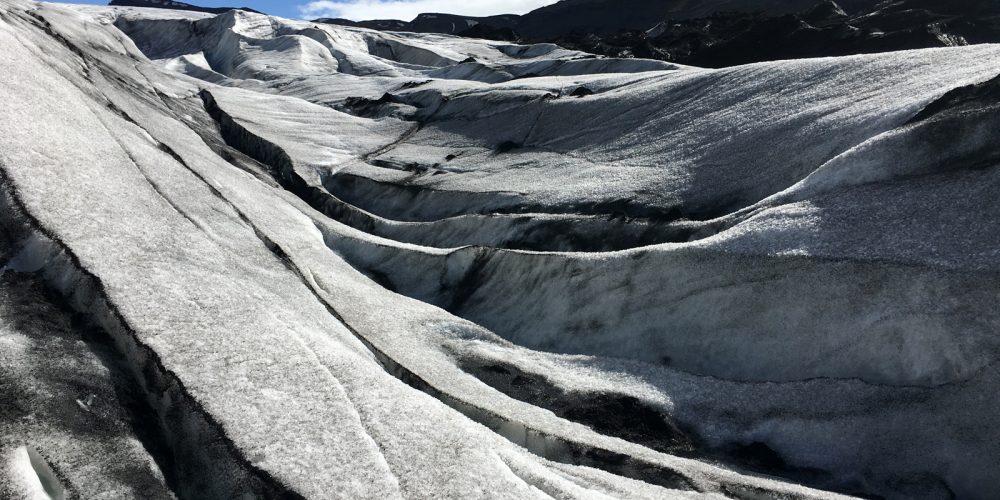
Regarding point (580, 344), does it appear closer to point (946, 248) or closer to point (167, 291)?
point (946, 248)

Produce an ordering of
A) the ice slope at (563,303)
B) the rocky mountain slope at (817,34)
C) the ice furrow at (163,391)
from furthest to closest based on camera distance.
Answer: the rocky mountain slope at (817,34), the ice slope at (563,303), the ice furrow at (163,391)

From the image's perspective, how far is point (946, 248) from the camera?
27.9ft

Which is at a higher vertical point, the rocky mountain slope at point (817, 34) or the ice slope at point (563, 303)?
the rocky mountain slope at point (817, 34)

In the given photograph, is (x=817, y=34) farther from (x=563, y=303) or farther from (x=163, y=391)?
(x=163, y=391)

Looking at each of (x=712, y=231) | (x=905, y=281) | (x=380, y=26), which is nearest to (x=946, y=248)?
(x=905, y=281)

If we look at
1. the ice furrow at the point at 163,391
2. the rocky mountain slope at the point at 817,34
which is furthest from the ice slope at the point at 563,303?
the rocky mountain slope at the point at 817,34

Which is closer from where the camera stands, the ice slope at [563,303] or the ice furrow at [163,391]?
the ice furrow at [163,391]

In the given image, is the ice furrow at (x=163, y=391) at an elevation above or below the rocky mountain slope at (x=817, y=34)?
below

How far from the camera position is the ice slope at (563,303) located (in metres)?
6.49

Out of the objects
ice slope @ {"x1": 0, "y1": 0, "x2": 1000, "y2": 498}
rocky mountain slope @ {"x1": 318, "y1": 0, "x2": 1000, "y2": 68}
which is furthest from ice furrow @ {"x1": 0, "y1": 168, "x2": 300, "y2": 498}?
rocky mountain slope @ {"x1": 318, "y1": 0, "x2": 1000, "y2": 68}

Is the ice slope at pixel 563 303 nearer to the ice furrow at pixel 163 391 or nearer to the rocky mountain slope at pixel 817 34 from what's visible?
the ice furrow at pixel 163 391

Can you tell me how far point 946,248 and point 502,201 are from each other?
29.7 feet

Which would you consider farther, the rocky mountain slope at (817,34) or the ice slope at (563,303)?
A: the rocky mountain slope at (817,34)

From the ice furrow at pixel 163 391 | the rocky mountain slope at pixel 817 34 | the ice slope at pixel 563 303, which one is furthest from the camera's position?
the rocky mountain slope at pixel 817 34
